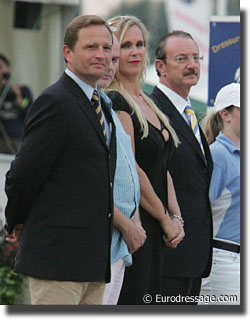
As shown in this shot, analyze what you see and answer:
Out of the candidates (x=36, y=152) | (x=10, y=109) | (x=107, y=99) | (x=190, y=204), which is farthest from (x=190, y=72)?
(x=10, y=109)

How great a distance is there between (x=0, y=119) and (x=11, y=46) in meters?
0.72

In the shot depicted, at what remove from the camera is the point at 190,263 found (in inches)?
166

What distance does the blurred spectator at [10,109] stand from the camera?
737 centimetres

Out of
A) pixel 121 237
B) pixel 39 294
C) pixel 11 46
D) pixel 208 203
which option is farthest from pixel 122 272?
pixel 11 46

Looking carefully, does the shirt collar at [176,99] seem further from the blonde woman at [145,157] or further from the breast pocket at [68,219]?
the breast pocket at [68,219]

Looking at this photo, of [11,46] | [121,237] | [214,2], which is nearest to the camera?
[121,237]

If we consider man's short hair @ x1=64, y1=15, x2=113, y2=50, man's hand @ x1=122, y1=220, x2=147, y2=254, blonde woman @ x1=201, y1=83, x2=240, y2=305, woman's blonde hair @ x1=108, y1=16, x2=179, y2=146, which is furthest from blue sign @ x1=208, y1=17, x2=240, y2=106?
man's short hair @ x1=64, y1=15, x2=113, y2=50

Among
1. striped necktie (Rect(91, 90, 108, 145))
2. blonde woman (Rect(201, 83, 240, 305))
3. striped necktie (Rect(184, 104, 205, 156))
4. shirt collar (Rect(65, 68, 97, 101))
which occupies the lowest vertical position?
blonde woman (Rect(201, 83, 240, 305))

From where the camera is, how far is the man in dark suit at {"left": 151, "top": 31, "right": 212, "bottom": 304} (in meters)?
4.20

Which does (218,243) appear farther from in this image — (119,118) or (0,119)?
(0,119)

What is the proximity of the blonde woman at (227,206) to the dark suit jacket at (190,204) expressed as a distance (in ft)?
0.53

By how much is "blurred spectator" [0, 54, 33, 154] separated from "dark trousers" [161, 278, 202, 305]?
11.2 ft

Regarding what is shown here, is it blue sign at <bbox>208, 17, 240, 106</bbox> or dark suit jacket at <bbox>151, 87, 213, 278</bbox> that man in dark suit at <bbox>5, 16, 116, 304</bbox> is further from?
blue sign at <bbox>208, 17, 240, 106</bbox>

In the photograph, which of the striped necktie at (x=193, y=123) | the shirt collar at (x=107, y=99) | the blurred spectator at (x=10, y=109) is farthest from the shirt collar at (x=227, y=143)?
the blurred spectator at (x=10, y=109)
